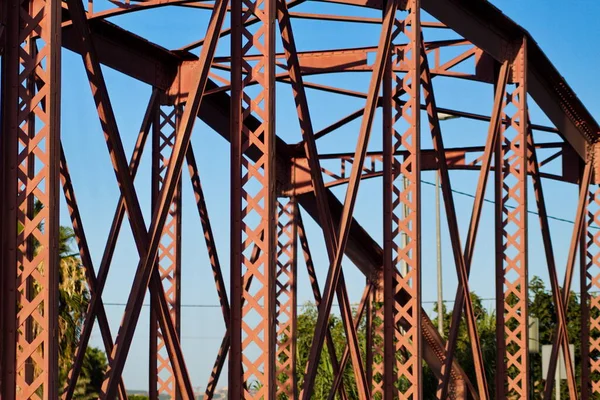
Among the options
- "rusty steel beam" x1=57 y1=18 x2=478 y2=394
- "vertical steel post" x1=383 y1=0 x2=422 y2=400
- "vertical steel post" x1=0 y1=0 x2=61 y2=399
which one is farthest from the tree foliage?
"vertical steel post" x1=0 y1=0 x2=61 y2=399

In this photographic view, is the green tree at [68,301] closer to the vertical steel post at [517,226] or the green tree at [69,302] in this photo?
the green tree at [69,302]

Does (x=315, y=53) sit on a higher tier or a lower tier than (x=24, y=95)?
higher

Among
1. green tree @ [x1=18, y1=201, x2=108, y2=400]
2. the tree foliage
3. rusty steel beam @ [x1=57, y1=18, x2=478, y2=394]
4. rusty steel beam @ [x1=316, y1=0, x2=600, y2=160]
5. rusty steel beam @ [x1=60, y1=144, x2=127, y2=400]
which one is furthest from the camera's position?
the tree foliage

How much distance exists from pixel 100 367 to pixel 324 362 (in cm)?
1789

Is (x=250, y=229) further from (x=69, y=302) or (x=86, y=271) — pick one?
(x=69, y=302)

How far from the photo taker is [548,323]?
139 feet

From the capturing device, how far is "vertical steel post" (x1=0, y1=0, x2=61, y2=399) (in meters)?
9.58

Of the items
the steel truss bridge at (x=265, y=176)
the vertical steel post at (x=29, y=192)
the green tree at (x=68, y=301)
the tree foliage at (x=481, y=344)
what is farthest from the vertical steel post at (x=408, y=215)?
the tree foliage at (x=481, y=344)

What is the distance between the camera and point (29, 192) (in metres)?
9.74

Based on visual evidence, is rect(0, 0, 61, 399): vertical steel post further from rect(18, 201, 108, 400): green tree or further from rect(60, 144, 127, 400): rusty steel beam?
rect(18, 201, 108, 400): green tree

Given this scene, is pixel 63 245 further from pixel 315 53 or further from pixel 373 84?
pixel 373 84

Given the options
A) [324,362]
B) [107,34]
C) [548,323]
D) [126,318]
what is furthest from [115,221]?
[548,323]

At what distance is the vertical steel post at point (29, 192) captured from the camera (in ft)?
31.4

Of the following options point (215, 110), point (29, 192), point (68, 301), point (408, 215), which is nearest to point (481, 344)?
point (68, 301)
